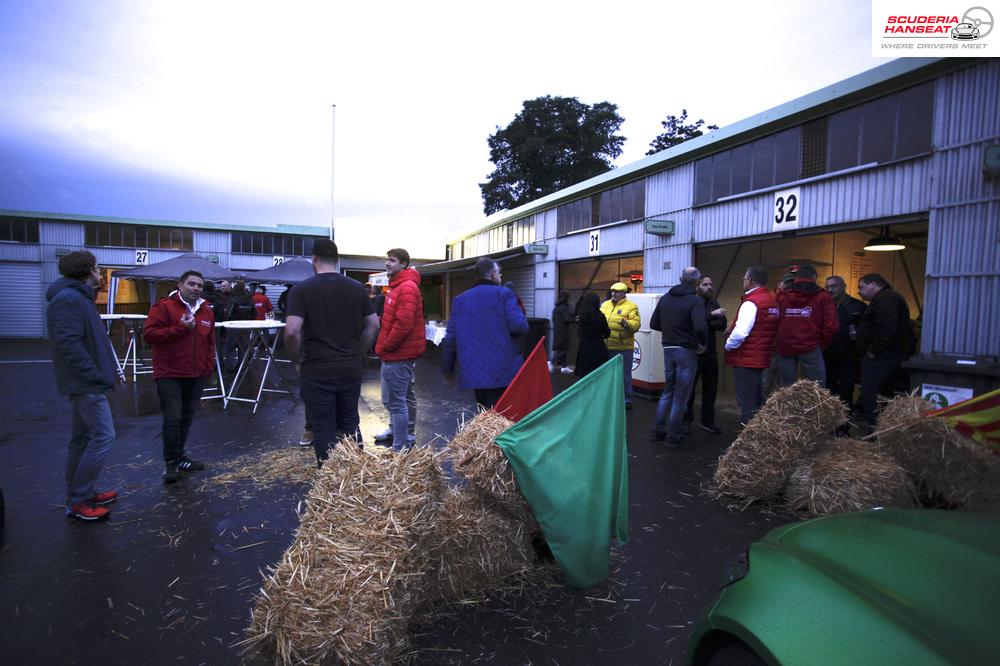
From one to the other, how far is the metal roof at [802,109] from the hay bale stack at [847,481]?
560cm

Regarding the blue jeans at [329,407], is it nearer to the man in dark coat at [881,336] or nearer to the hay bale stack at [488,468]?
the hay bale stack at [488,468]

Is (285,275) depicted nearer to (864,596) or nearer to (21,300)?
(864,596)

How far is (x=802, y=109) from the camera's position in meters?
8.70

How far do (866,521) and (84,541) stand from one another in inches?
183

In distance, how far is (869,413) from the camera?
6.71 meters

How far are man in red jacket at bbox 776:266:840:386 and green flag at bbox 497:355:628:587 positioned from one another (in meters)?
3.80

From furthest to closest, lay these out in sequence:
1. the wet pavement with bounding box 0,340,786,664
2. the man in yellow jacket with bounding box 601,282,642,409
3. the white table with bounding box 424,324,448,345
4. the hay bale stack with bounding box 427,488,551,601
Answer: the white table with bounding box 424,324,448,345 → the man in yellow jacket with bounding box 601,282,642,409 → the hay bale stack with bounding box 427,488,551,601 → the wet pavement with bounding box 0,340,786,664

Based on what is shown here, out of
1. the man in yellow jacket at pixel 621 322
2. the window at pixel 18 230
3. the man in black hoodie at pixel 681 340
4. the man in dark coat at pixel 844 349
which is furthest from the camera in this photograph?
the window at pixel 18 230

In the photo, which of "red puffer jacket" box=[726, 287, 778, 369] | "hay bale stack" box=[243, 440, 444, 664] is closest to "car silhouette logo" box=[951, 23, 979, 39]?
"red puffer jacket" box=[726, 287, 778, 369]

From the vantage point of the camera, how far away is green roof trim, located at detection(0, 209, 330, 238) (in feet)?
91.6

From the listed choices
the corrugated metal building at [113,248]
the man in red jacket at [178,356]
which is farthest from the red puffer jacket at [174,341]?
the corrugated metal building at [113,248]

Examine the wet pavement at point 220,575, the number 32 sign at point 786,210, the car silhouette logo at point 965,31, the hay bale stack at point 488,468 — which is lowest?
the wet pavement at point 220,575

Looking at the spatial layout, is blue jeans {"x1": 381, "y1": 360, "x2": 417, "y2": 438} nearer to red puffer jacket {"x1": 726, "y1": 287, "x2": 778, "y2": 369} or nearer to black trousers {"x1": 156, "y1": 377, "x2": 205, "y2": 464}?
black trousers {"x1": 156, "y1": 377, "x2": 205, "y2": 464}

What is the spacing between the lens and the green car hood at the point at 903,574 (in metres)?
1.38
